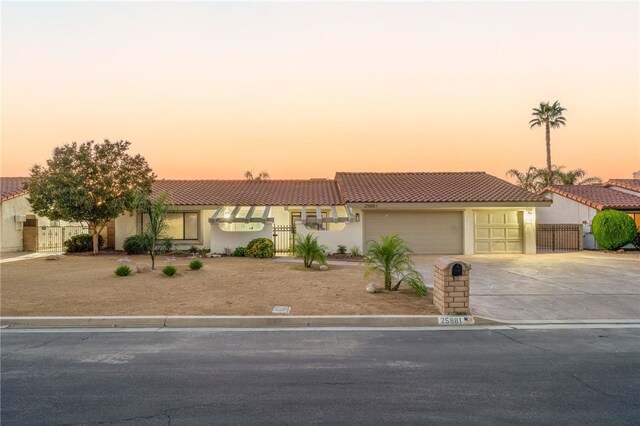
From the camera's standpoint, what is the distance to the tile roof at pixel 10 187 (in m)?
24.0

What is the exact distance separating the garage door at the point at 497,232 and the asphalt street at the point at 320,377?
1648 centimetres

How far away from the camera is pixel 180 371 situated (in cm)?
574

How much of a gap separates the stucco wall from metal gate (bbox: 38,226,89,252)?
3.36 feet

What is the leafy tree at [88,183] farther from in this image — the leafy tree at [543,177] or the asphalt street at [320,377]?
the leafy tree at [543,177]

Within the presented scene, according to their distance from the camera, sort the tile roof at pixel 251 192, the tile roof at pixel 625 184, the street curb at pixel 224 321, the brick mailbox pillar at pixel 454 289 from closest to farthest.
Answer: the street curb at pixel 224 321
the brick mailbox pillar at pixel 454 289
the tile roof at pixel 251 192
the tile roof at pixel 625 184

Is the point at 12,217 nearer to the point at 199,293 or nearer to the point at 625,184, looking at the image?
the point at 199,293

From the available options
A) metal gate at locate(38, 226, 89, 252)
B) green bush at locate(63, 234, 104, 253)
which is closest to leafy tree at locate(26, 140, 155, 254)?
green bush at locate(63, 234, 104, 253)

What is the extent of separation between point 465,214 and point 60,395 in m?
21.9

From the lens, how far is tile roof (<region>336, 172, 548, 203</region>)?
23562mm

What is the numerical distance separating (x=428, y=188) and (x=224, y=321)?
19822 millimetres

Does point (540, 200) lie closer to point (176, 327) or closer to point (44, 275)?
point (176, 327)

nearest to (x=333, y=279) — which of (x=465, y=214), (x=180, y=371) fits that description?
(x=180, y=371)

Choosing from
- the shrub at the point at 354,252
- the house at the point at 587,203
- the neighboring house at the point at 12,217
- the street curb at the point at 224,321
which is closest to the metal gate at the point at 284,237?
the shrub at the point at 354,252

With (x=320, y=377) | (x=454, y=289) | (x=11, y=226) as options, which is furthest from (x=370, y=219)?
(x=11, y=226)
